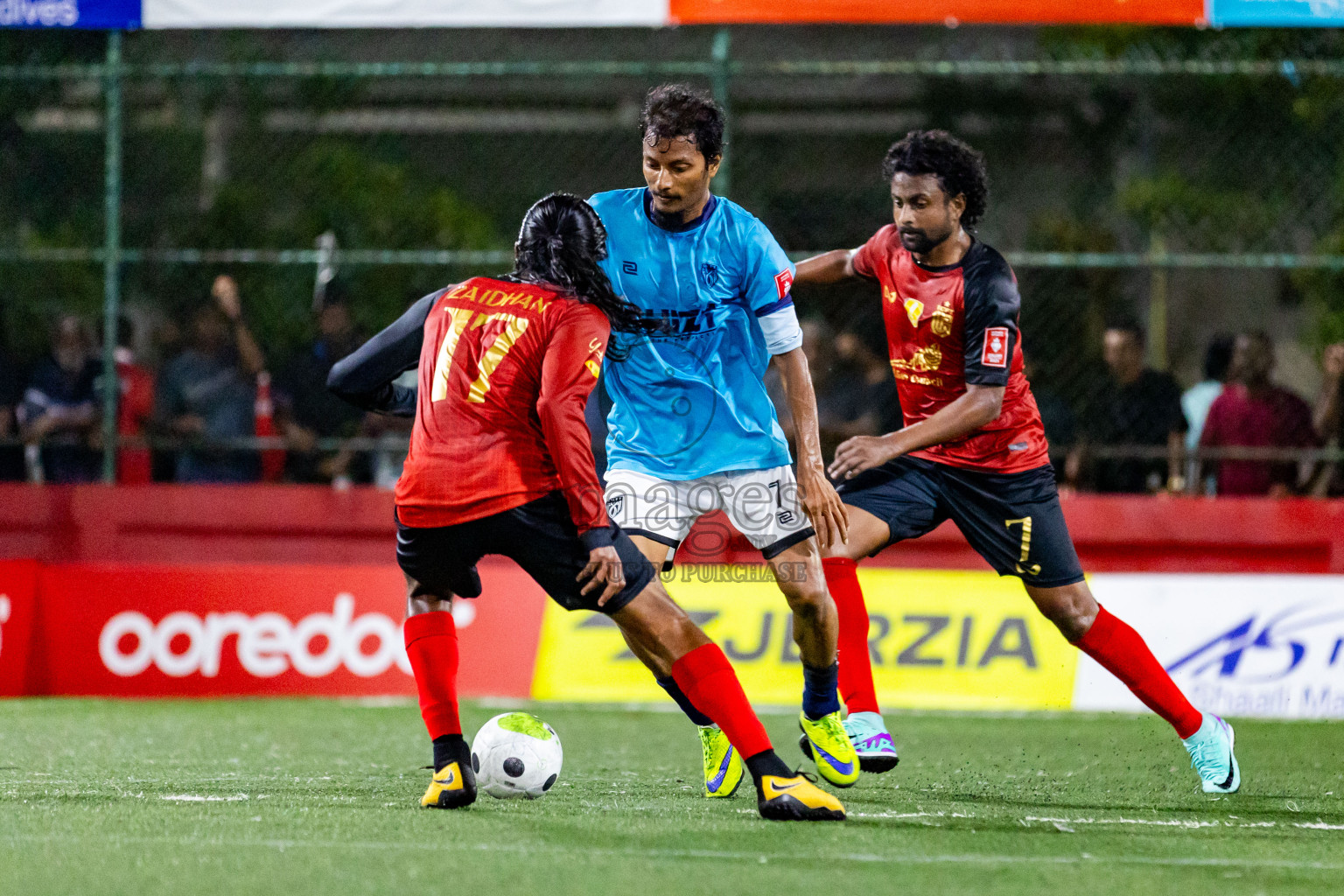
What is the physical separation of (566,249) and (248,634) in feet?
16.9

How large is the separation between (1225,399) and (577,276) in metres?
6.42

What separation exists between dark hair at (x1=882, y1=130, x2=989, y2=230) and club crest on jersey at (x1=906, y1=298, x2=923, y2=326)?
0.40 metres

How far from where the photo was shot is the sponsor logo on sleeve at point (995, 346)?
18.1 feet

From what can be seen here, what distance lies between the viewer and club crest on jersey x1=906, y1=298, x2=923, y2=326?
570cm

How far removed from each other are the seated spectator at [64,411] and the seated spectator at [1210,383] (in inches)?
275

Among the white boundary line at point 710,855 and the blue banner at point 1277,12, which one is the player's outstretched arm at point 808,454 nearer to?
the white boundary line at point 710,855

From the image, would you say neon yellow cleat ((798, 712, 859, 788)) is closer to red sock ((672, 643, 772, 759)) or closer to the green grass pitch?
the green grass pitch

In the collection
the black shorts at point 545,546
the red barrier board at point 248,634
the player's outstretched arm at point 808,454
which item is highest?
the player's outstretched arm at point 808,454

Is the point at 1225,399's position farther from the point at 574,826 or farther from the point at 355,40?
the point at 355,40

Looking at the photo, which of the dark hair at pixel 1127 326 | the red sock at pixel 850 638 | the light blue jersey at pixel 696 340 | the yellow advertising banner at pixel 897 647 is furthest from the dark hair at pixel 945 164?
the dark hair at pixel 1127 326

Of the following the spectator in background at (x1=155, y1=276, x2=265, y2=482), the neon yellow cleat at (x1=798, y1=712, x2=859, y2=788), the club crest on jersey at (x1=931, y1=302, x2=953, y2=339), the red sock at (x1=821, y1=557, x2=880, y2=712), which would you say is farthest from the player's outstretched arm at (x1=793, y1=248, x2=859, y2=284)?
the spectator in background at (x1=155, y1=276, x2=265, y2=482)

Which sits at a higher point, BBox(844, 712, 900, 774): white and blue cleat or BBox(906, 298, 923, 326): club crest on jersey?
BBox(906, 298, 923, 326): club crest on jersey

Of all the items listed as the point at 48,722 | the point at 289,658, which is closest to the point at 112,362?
the point at 289,658

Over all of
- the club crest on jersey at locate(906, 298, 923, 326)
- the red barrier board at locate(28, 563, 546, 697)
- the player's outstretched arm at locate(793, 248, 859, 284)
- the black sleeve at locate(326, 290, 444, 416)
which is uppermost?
the player's outstretched arm at locate(793, 248, 859, 284)
